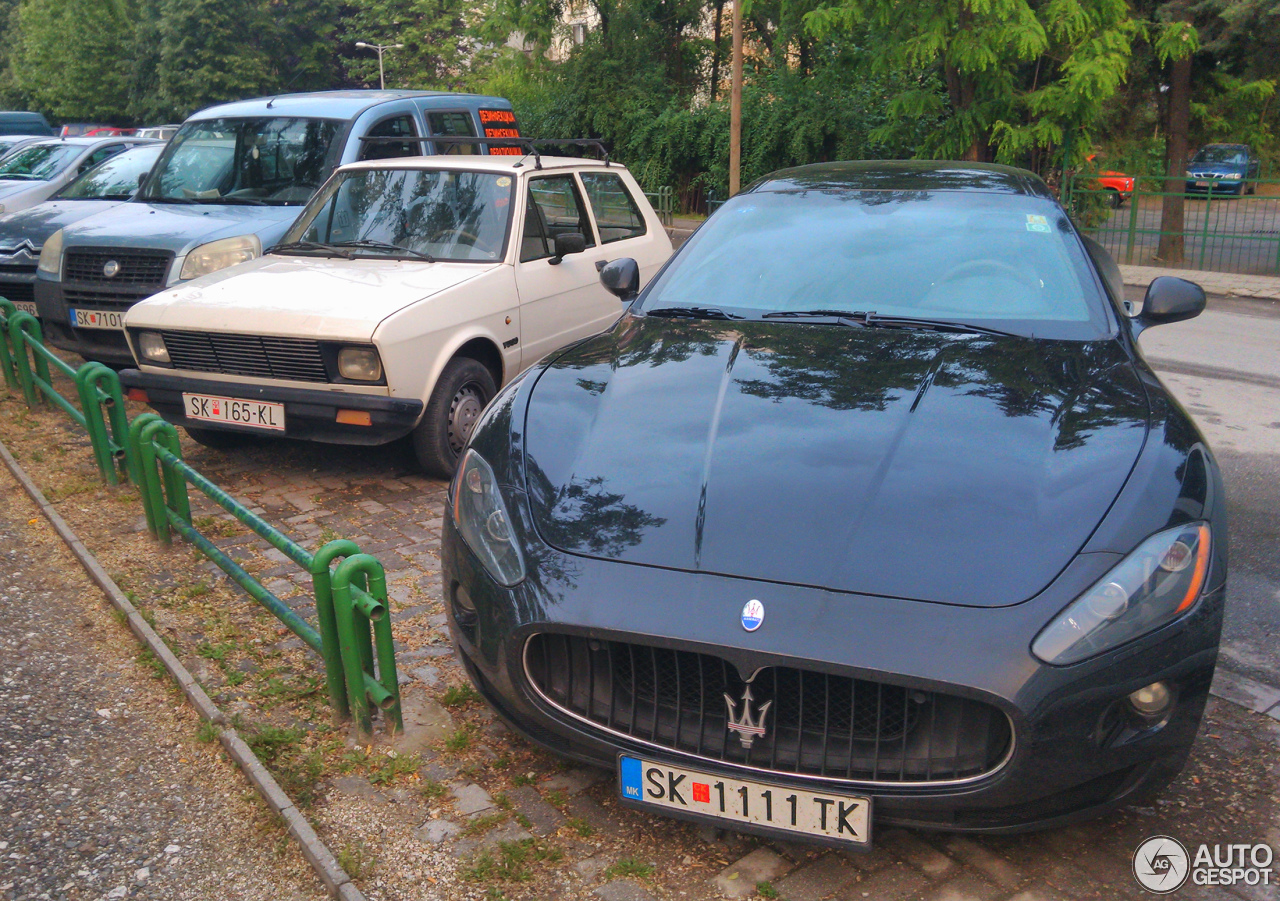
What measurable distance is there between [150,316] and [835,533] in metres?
4.39

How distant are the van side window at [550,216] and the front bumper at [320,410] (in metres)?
1.39

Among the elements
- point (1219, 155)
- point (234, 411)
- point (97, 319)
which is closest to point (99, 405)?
point (234, 411)

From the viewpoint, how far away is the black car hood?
2.48 meters

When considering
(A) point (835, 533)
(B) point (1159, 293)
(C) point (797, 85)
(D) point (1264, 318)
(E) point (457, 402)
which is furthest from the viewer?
(C) point (797, 85)

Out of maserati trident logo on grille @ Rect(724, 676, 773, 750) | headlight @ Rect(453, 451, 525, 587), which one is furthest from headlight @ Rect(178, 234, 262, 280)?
maserati trident logo on grille @ Rect(724, 676, 773, 750)

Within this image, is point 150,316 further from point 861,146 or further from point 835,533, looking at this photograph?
point 861,146

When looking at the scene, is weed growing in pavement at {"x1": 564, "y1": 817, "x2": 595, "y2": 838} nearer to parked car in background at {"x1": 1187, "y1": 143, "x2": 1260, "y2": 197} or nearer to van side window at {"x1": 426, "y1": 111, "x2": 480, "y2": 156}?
van side window at {"x1": 426, "y1": 111, "x2": 480, "y2": 156}

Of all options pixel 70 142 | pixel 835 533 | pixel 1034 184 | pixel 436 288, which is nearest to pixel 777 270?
pixel 1034 184

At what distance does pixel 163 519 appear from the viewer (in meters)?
4.78

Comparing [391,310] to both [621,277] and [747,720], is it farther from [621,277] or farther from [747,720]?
[747,720]

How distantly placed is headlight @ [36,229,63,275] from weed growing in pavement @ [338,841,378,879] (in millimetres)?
6309

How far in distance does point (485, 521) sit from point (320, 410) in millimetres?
2673

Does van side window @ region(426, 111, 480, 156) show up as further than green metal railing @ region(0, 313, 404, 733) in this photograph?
Yes

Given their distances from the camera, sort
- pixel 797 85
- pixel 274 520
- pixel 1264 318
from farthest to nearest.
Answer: pixel 797 85 → pixel 1264 318 → pixel 274 520
